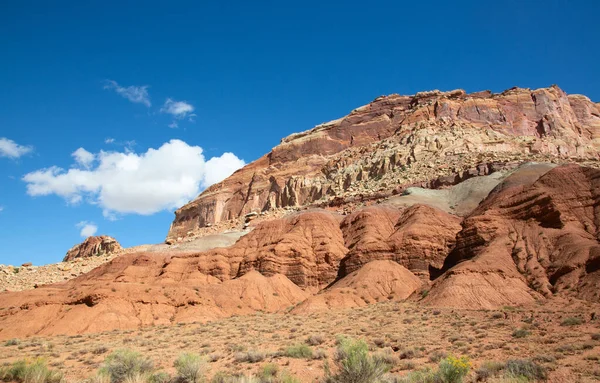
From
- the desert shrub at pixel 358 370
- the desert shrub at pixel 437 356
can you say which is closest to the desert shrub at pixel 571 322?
the desert shrub at pixel 437 356

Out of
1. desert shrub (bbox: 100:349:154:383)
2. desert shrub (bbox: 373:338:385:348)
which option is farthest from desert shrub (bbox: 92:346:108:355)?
desert shrub (bbox: 373:338:385:348)

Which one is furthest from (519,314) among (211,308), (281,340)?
(211,308)

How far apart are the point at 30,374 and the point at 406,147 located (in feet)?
243

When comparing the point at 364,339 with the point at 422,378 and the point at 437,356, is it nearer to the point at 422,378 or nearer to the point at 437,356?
the point at 437,356

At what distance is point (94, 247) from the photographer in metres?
109

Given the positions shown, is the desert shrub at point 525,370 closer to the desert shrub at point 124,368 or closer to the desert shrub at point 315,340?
the desert shrub at point 315,340

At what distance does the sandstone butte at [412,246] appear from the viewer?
30594mm

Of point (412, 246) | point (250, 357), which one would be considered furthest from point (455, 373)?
point (412, 246)

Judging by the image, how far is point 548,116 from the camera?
86.0m

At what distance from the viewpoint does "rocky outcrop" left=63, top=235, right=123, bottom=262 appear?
323 ft

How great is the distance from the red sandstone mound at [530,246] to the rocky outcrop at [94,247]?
81448 mm

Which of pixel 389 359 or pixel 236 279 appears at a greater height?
pixel 236 279

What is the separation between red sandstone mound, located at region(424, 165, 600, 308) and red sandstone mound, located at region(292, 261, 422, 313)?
168 inches

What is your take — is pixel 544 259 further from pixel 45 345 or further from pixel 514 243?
pixel 45 345
